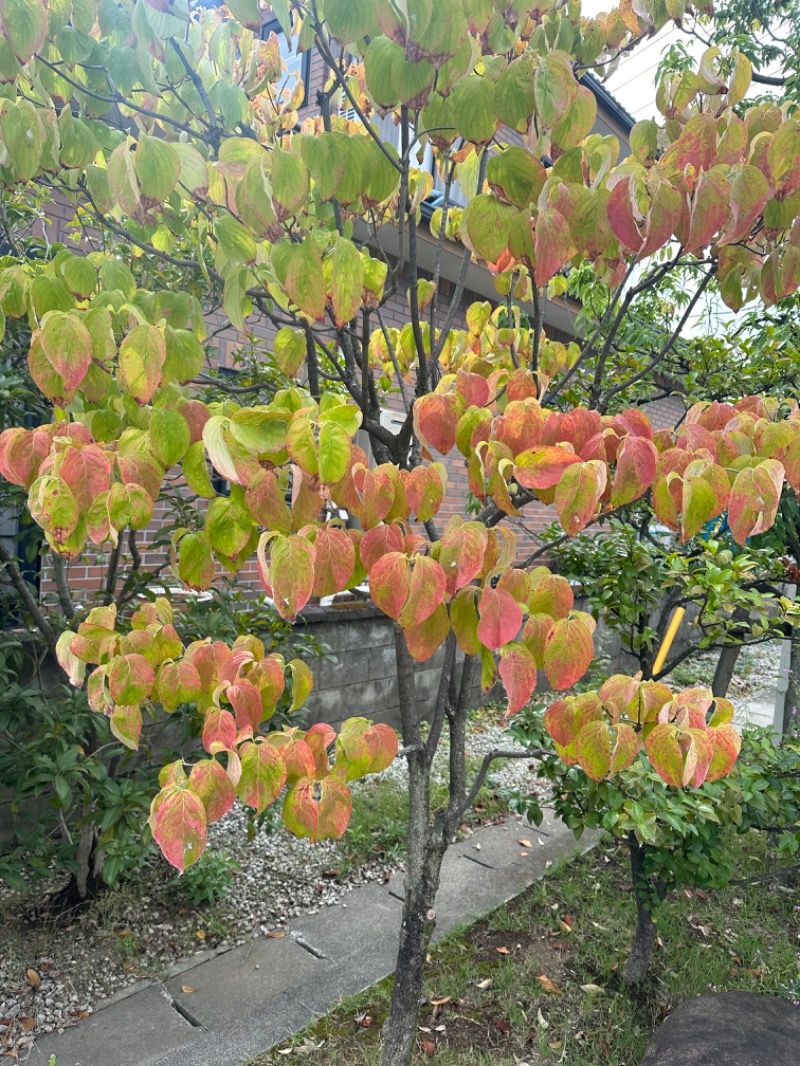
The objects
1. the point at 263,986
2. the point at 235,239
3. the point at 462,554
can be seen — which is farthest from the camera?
the point at 263,986

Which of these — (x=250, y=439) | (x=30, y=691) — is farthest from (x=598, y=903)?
(x=250, y=439)

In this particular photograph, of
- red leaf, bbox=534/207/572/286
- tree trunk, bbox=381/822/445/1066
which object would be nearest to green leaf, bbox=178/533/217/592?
red leaf, bbox=534/207/572/286

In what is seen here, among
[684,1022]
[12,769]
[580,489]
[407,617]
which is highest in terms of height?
[580,489]

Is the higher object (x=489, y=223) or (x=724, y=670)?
(x=489, y=223)

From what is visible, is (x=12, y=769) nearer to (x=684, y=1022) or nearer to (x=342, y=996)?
(x=342, y=996)

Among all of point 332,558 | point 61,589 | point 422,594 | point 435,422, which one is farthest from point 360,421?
point 61,589

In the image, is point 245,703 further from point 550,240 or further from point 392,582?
point 550,240

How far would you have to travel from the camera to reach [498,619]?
4.18 feet

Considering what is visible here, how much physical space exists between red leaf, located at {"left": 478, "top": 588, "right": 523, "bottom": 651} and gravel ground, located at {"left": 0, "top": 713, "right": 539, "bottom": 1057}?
2.37 m

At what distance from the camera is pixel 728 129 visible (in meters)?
1.57

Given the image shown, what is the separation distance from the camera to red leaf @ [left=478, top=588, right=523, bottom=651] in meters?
1.25

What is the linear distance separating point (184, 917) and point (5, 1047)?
33.6 inches

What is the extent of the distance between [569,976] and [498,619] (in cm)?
227

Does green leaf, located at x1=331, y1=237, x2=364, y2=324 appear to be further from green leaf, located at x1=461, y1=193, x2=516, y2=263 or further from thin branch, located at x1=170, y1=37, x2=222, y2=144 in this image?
thin branch, located at x1=170, y1=37, x2=222, y2=144
